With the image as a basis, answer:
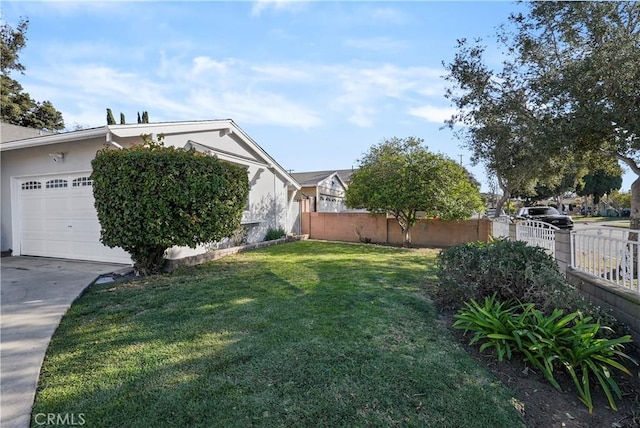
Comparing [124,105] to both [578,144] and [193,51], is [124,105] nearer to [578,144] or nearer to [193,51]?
Answer: [193,51]

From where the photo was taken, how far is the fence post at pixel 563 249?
5434mm

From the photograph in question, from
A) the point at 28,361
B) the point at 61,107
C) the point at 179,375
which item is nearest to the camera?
the point at 179,375

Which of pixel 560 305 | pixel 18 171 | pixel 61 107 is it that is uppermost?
pixel 61 107

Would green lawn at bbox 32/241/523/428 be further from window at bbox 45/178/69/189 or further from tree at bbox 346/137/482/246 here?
tree at bbox 346/137/482/246

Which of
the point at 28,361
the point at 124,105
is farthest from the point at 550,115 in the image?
the point at 124,105

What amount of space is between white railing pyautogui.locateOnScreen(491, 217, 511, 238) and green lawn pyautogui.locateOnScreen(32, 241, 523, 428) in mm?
6821

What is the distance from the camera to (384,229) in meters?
15.3

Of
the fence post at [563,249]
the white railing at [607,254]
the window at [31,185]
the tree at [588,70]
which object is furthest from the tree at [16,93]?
the white railing at [607,254]

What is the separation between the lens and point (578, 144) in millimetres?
7723

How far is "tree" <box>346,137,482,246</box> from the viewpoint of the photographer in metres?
12.6

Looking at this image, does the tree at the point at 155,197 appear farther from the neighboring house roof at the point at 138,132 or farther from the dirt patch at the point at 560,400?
the dirt patch at the point at 560,400

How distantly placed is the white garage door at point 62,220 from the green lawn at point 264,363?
3524mm

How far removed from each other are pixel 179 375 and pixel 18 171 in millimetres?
10651

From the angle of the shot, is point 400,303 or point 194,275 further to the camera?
point 194,275
